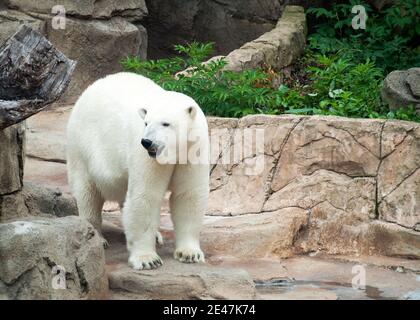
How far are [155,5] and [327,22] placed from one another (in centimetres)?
272

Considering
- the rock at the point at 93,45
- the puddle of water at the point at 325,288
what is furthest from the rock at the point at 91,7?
the puddle of water at the point at 325,288

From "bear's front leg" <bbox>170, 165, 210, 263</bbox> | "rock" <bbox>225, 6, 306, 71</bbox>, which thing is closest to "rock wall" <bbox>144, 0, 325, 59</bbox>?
"rock" <bbox>225, 6, 306, 71</bbox>

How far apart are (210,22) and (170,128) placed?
7.33 m

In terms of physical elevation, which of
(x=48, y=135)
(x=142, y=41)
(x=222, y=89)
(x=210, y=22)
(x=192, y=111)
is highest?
(x=210, y=22)

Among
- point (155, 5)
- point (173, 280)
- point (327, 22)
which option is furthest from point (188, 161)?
point (155, 5)

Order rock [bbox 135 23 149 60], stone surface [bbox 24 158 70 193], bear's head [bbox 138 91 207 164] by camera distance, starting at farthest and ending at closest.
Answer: rock [bbox 135 23 149 60] < stone surface [bbox 24 158 70 193] < bear's head [bbox 138 91 207 164]

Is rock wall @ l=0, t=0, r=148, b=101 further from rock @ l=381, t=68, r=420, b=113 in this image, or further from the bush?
rock @ l=381, t=68, r=420, b=113

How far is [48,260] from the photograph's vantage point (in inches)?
202

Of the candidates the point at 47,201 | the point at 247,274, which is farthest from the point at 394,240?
the point at 47,201

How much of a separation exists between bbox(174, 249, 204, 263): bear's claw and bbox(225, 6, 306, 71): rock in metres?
3.76

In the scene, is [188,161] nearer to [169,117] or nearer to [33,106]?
[169,117]

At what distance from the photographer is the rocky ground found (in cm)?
567

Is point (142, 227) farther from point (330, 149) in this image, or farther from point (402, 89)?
point (402, 89)

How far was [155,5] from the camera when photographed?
13.0m
